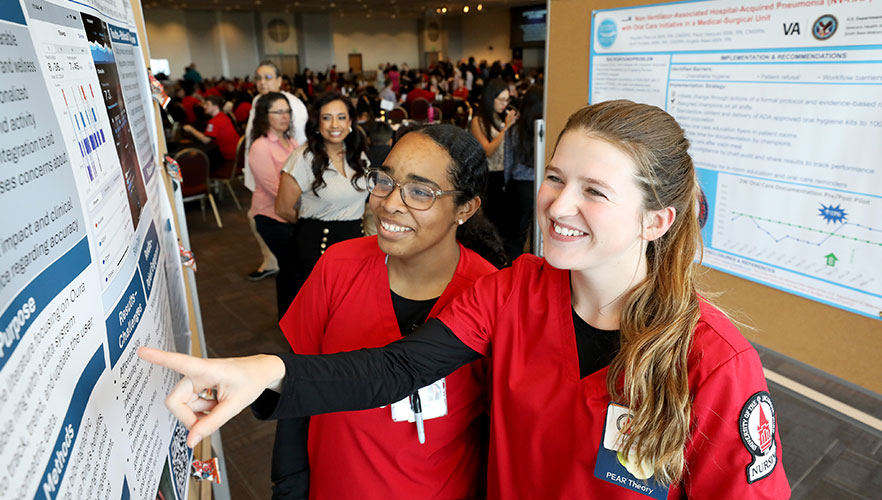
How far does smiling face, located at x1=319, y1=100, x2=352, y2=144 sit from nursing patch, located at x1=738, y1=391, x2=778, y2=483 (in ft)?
7.94

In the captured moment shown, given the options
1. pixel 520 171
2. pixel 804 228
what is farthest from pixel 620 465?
pixel 520 171

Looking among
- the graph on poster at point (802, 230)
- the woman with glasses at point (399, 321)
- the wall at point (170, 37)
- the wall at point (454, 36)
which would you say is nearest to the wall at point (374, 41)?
the wall at point (454, 36)

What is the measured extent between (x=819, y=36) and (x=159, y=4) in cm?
2138

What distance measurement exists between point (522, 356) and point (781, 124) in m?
1.21

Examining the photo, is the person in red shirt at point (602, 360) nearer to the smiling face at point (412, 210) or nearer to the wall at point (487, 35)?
the smiling face at point (412, 210)

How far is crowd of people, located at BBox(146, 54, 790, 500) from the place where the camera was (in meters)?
0.87

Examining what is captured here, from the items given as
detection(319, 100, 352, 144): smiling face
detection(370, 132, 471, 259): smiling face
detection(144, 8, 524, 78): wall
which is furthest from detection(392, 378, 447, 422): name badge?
detection(144, 8, 524, 78): wall

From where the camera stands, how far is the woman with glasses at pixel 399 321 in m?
1.20

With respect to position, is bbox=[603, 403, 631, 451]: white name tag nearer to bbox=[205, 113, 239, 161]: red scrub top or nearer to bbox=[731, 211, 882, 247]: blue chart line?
bbox=[731, 211, 882, 247]: blue chart line

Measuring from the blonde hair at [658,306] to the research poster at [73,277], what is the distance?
706 mm

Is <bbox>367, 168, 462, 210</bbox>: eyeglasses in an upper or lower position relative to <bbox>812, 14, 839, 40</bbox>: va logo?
lower

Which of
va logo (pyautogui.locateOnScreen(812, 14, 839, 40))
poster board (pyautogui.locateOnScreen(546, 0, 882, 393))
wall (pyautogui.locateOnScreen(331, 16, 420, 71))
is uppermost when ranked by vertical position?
wall (pyautogui.locateOnScreen(331, 16, 420, 71))

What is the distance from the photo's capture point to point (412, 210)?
4.03 ft

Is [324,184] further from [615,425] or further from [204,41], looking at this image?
[204,41]
